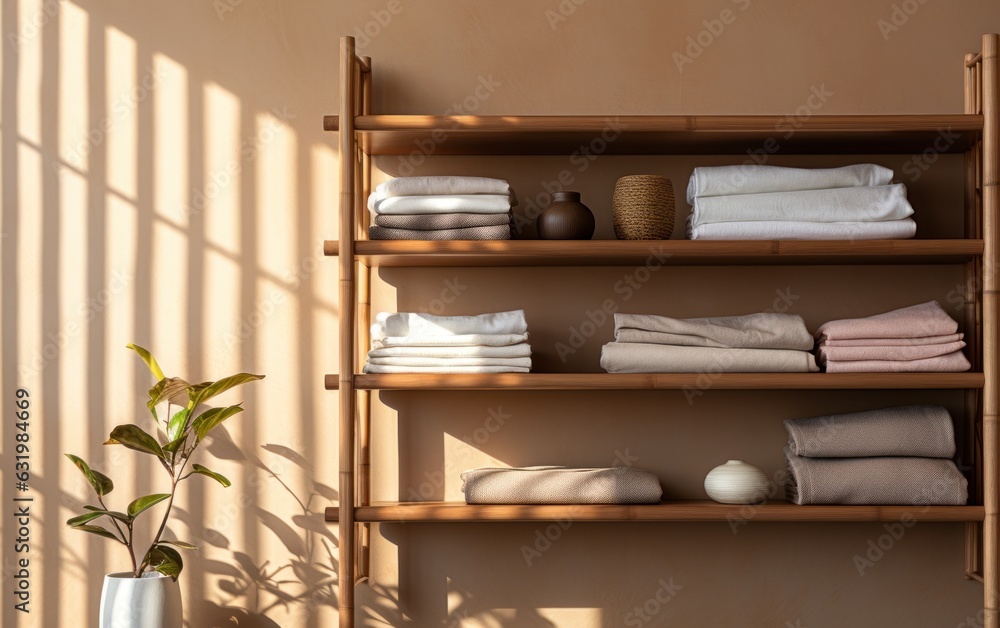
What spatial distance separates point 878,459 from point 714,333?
0.47 meters

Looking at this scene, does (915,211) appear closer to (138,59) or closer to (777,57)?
(777,57)

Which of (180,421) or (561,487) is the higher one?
(180,421)

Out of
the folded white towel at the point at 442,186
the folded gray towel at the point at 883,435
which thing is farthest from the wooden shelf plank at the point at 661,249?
the folded gray towel at the point at 883,435

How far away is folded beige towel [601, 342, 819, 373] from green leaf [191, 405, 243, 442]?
0.90m

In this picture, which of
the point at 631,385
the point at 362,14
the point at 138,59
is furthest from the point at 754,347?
the point at 138,59

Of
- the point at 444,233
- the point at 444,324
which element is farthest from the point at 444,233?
the point at 444,324

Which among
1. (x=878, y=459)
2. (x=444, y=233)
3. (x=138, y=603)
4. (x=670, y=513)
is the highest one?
(x=444, y=233)

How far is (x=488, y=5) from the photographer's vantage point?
2418mm

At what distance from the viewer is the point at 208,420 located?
2176mm

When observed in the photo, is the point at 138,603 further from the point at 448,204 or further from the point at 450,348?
the point at 448,204

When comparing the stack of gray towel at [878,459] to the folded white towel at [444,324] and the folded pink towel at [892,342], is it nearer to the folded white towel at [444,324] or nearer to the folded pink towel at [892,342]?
the folded pink towel at [892,342]

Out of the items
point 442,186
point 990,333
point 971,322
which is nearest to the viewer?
point 990,333

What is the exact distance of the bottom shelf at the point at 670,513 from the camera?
208 centimetres

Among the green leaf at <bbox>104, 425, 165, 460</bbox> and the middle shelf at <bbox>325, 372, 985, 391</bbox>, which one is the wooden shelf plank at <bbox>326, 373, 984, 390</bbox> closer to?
the middle shelf at <bbox>325, 372, 985, 391</bbox>
